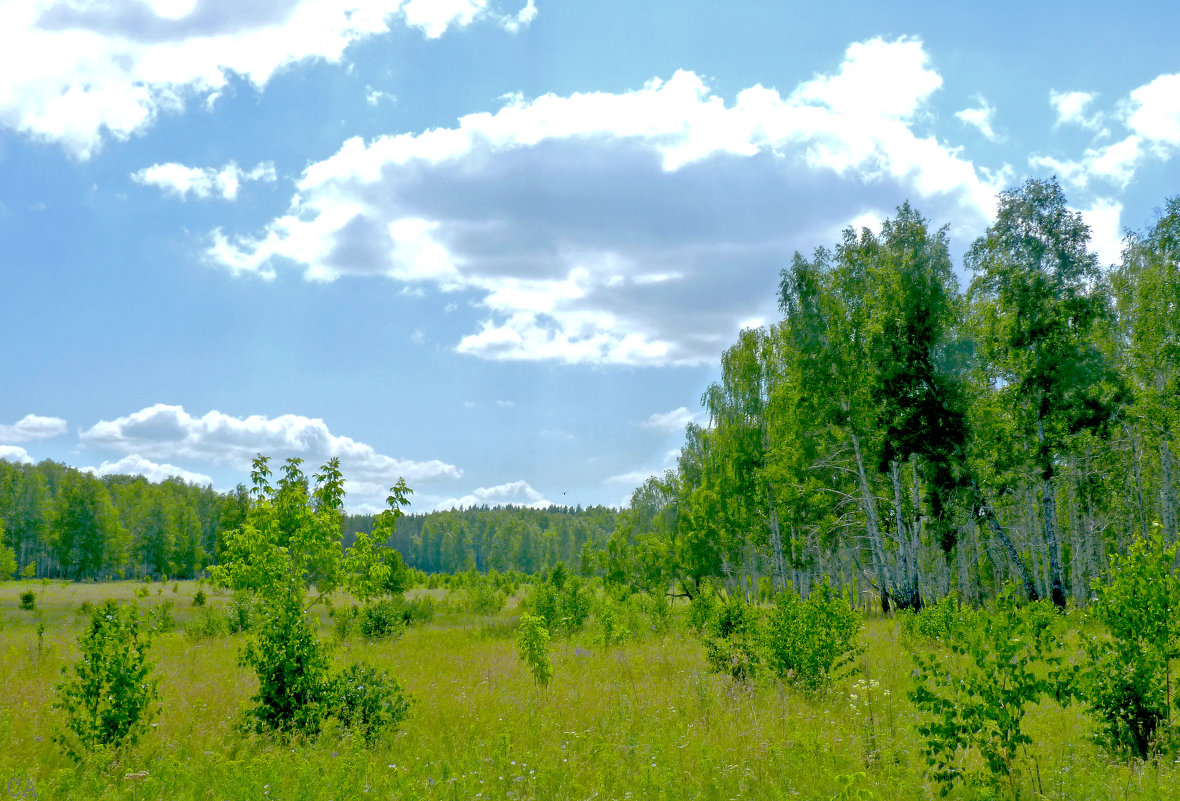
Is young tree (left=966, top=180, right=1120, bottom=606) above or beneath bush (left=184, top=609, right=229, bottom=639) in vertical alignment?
above

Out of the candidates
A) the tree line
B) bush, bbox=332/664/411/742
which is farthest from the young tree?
bush, bbox=332/664/411/742

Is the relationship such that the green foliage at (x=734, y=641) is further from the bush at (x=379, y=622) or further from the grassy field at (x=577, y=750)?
the bush at (x=379, y=622)

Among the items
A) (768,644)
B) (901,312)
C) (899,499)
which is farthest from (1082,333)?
(768,644)

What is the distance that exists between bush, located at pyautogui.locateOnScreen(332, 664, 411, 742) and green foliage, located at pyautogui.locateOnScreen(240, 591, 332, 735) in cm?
26

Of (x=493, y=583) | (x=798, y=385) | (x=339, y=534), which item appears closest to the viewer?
(x=339, y=534)

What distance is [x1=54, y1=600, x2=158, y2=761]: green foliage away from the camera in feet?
27.9

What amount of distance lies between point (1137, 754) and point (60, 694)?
12282 millimetres

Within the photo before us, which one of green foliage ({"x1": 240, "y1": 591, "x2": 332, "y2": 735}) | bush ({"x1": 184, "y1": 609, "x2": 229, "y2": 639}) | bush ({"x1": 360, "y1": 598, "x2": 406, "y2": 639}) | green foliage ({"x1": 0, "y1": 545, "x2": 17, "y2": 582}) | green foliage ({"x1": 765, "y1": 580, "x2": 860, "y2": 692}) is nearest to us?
green foliage ({"x1": 240, "y1": 591, "x2": 332, "y2": 735})

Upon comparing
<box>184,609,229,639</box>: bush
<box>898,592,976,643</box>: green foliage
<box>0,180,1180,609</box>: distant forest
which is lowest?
<box>184,609,229,639</box>: bush

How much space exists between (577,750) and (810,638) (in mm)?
4339

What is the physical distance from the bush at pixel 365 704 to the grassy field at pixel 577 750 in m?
0.28

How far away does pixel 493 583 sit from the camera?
44031mm

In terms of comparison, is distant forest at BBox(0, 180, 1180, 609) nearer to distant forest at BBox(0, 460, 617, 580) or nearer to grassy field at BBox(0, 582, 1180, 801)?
grassy field at BBox(0, 582, 1180, 801)

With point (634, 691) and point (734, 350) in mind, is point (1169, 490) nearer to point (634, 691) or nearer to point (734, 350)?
point (734, 350)
